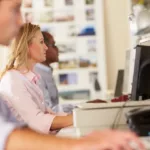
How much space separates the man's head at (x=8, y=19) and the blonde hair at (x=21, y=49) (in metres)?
1.34

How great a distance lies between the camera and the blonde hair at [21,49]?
7.10ft

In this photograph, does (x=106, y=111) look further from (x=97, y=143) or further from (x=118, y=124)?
(x=97, y=143)

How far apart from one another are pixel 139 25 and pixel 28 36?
0.90 metres

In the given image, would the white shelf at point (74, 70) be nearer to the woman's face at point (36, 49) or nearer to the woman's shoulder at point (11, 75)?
the woman's face at point (36, 49)

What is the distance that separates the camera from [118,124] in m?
1.48

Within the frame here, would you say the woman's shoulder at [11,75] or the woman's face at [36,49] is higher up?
the woman's face at [36,49]

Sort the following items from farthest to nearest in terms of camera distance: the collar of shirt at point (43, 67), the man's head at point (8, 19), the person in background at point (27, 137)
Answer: the collar of shirt at point (43, 67) → the man's head at point (8, 19) → the person in background at point (27, 137)

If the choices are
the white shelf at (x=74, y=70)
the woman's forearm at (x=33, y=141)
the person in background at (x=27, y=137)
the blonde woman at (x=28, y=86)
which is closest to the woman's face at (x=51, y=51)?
the blonde woman at (x=28, y=86)

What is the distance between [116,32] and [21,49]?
1.78 m

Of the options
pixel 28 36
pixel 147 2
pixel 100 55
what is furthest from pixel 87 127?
pixel 100 55

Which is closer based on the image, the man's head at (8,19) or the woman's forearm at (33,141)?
the woman's forearm at (33,141)

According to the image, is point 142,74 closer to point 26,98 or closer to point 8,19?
point 26,98

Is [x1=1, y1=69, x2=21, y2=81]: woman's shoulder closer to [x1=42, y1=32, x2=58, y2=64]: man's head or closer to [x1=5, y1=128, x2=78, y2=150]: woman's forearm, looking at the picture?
[x1=42, y1=32, x2=58, y2=64]: man's head

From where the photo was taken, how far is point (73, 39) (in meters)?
3.88
